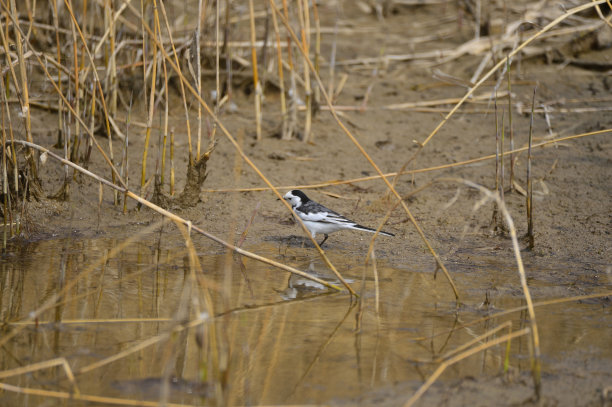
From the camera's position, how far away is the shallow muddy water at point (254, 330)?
12.4 ft

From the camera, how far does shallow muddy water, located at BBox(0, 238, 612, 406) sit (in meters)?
3.79

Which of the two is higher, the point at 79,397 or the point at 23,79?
the point at 23,79

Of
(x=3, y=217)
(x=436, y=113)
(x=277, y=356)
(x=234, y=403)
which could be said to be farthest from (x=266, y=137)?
(x=234, y=403)

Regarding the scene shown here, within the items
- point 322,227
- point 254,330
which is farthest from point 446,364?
point 322,227

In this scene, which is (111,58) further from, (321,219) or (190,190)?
(321,219)

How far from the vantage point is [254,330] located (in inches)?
181

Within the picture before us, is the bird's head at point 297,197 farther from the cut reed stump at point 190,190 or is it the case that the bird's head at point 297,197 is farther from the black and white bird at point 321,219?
the cut reed stump at point 190,190

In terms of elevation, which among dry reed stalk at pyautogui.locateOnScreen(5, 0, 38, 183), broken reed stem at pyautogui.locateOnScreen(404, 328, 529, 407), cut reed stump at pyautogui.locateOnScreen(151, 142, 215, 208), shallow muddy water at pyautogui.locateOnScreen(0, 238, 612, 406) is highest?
dry reed stalk at pyautogui.locateOnScreen(5, 0, 38, 183)

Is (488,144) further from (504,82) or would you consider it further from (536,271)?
(536,271)

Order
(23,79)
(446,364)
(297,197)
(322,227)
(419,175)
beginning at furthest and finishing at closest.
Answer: (419,175) < (297,197) < (322,227) < (23,79) < (446,364)

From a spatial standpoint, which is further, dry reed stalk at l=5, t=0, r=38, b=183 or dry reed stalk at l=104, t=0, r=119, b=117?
dry reed stalk at l=104, t=0, r=119, b=117

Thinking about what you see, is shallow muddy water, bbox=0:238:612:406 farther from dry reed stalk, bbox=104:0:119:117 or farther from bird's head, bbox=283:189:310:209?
dry reed stalk, bbox=104:0:119:117

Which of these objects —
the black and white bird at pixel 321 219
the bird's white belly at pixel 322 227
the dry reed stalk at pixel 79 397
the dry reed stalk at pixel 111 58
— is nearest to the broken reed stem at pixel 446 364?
the dry reed stalk at pixel 79 397

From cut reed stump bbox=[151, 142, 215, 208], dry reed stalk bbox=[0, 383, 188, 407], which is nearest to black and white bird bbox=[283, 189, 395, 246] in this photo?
cut reed stump bbox=[151, 142, 215, 208]
